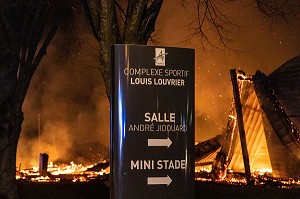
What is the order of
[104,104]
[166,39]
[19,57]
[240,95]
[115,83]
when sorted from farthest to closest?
[104,104]
[166,39]
[240,95]
[19,57]
[115,83]

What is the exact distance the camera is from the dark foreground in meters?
13.0

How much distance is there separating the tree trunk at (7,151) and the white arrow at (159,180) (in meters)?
5.52

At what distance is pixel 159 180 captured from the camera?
695 centimetres

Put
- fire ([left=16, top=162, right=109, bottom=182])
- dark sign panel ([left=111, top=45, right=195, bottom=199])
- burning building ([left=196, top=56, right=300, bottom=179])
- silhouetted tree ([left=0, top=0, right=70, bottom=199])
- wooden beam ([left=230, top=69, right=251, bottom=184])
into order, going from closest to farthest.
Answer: dark sign panel ([left=111, top=45, right=195, bottom=199]), silhouetted tree ([left=0, top=0, right=70, bottom=199]), wooden beam ([left=230, top=69, right=251, bottom=184]), burning building ([left=196, top=56, right=300, bottom=179]), fire ([left=16, top=162, right=109, bottom=182])

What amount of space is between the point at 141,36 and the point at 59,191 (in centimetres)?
508

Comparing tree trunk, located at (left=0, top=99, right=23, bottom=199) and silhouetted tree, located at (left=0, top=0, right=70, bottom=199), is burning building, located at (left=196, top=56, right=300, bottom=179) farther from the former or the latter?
tree trunk, located at (left=0, top=99, right=23, bottom=199)

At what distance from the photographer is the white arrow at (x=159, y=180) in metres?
6.91

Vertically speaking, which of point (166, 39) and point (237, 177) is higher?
point (166, 39)

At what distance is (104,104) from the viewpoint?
26.3 metres

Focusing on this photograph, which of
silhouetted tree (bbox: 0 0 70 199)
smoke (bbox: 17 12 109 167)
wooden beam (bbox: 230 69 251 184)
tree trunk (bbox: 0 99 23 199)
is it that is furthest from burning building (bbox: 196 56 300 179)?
smoke (bbox: 17 12 109 167)

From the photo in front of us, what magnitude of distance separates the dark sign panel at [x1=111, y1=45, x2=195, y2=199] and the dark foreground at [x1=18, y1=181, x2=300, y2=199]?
5980 millimetres

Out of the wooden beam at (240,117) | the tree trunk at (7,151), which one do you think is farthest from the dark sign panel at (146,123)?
the wooden beam at (240,117)

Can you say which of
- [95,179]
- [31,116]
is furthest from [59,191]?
[31,116]

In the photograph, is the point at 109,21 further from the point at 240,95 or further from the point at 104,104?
the point at 104,104
